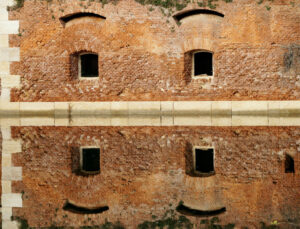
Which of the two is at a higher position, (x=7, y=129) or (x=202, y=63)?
(x=202, y=63)

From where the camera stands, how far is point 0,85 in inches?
465

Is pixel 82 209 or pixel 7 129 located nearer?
pixel 82 209

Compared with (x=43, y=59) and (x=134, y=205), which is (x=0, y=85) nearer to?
(x=43, y=59)

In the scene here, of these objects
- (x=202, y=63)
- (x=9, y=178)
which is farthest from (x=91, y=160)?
(x=202, y=63)

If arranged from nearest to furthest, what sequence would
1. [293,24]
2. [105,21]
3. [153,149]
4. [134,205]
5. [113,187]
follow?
[134,205] < [113,187] < [153,149] < [293,24] < [105,21]

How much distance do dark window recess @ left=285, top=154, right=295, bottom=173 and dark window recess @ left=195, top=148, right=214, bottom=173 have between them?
2.70ft

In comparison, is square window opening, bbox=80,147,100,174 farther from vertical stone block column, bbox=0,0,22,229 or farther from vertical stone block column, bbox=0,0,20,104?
vertical stone block column, bbox=0,0,20,104

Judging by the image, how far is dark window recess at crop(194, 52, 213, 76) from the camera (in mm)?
12195

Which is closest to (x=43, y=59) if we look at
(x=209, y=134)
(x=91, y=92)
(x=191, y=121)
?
(x=91, y=92)

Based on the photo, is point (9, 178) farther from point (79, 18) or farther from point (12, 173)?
point (79, 18)

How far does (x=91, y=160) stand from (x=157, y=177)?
4.62 feet

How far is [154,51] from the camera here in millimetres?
11328

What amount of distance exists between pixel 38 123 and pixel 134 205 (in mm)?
6195

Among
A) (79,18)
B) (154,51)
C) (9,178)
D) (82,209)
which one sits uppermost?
(79,18)
